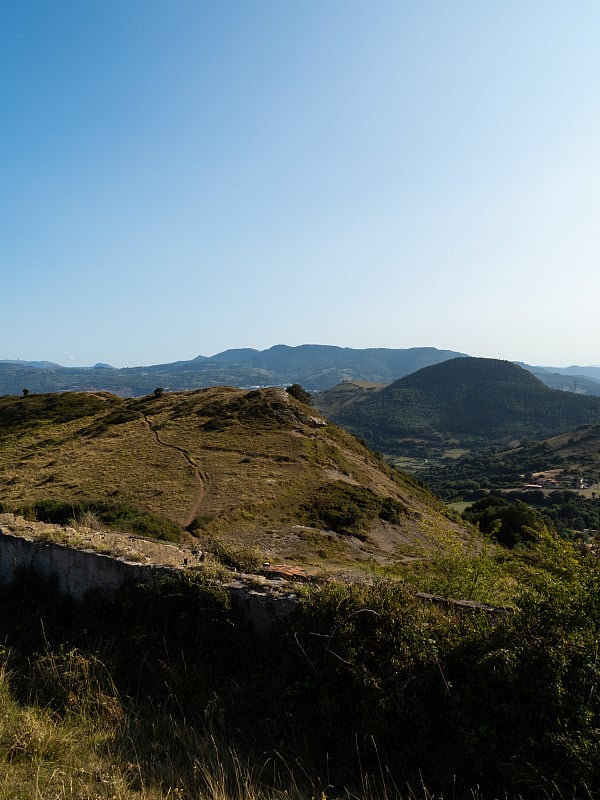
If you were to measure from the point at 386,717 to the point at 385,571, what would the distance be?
277 inches

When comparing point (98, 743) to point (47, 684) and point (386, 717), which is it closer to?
point (47, 684)

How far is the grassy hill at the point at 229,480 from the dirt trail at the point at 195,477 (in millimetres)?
87

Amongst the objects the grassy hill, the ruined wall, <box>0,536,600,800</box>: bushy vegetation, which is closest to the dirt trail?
the grassy hill

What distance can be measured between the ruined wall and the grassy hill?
2.87 metres

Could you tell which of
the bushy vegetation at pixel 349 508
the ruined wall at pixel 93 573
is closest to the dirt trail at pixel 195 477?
the bushy vegetation at pixel 349 508

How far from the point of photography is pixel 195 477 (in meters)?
31.2

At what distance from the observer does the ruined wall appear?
26.2ft

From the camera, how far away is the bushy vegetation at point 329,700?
523 centimetres

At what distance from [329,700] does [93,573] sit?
6155mm

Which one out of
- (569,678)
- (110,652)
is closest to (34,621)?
(110,652)

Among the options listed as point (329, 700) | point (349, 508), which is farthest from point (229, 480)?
point (329, 700)

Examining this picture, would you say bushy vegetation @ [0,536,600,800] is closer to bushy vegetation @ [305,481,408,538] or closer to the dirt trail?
the dirt trail

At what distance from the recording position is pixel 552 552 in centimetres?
1021

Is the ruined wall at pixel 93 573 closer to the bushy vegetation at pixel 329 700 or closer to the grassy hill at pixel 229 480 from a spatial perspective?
the bushy vegetation at pixel 329 700
